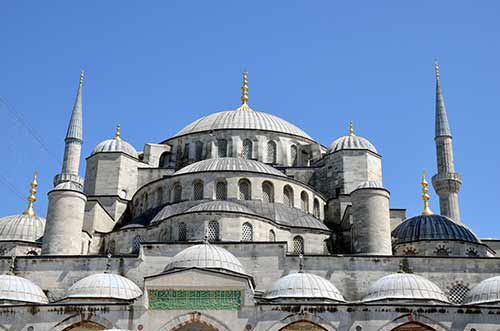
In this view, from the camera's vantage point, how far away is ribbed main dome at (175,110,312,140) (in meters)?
29.5

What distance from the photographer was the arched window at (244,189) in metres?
23.6

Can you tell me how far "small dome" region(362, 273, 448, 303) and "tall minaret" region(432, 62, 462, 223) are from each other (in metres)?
8.33

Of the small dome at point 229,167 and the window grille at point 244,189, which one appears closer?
the window grille at point 244,189

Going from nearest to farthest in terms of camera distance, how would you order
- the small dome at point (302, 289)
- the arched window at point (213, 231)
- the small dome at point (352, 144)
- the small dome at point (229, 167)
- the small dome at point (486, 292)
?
the small dome at point (302, 289), the small dome at point (486, 292), the arched window at point (213, 231), the small dome at point (229, 167), the small dome at point (352, 144)

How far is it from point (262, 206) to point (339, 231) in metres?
2.66

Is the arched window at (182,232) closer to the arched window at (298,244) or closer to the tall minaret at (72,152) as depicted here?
the arched window at (298,244)

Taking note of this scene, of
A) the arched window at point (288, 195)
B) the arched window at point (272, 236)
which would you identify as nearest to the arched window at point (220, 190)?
the arched window at point (288, 195)

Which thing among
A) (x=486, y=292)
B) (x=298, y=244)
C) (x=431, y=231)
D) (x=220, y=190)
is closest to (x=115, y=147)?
(x=220, y=190)

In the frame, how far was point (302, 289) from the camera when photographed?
708 inches

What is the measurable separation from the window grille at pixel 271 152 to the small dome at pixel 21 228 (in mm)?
8328

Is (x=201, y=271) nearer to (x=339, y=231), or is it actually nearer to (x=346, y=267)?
(x=346, y=267)

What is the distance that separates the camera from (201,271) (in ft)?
57.5

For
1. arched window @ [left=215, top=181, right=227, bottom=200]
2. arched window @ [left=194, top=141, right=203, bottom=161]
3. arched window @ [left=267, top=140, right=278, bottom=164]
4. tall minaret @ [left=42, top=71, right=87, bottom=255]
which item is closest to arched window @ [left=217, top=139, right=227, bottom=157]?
arched window @ [left=194, top=141, right=203, bottom=161]

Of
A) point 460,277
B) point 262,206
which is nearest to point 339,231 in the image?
point 262,206
